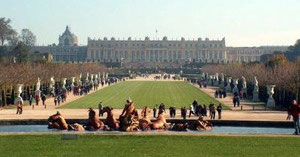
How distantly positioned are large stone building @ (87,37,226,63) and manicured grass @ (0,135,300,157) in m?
169

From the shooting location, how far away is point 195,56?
19488 centimetres

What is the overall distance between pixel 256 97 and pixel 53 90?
17.8 metres

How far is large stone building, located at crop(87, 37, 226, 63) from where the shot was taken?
191625 mm

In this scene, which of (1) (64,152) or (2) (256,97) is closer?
(1) (64,152)

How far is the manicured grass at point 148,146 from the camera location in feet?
57.2

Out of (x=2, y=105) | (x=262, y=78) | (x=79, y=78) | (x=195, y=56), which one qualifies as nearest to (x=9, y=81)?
(x=2, y=105)

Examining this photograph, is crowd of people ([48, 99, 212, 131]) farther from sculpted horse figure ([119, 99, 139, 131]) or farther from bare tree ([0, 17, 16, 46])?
bare tree ([0, 17, 16, 46])

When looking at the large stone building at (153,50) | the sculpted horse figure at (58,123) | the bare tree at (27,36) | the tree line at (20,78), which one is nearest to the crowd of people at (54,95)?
the tree line at (20,78)

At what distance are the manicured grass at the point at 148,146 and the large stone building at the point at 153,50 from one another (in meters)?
169

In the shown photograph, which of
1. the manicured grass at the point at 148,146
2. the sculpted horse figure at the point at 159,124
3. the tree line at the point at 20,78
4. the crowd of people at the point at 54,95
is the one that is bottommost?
the manicured grass at the point at 148,146

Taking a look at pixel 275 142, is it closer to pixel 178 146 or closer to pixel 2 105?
pixel 178 146

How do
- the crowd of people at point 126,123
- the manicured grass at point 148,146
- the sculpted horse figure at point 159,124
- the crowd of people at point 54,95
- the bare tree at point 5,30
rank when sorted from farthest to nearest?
1. the bare tree at point 5,30
2. the crowd of people at point 54,95
3. the sculpted horse figure at point 159,124
4. the crowd of people at point 126,123
5. the manicured grass at point 148,146

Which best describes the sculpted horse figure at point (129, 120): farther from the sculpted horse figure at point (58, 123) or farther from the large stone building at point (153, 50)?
the large stone building at point (153, 50)

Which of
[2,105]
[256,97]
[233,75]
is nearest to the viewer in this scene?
[2,105]
